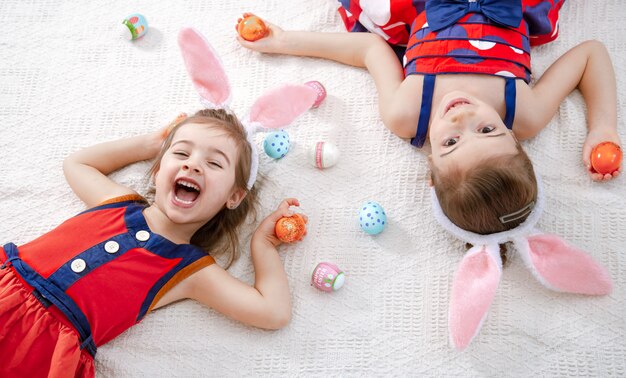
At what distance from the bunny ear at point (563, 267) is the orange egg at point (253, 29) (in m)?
0.75

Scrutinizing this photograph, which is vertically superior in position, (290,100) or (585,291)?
(290,100)

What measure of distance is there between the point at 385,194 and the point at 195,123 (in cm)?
42

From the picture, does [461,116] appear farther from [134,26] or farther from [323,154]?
[134,26]

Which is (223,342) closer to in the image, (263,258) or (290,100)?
(263,258)

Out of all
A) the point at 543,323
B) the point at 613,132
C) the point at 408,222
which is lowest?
the point at 543,323

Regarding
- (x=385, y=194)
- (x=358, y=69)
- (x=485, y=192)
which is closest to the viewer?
(x=485, y=192)

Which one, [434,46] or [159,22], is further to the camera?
[159,22]

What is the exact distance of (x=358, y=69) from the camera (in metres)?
1.54

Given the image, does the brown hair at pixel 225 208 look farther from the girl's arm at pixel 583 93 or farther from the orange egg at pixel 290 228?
the girl's arm at pixel 583 93

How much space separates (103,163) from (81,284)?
31 cm

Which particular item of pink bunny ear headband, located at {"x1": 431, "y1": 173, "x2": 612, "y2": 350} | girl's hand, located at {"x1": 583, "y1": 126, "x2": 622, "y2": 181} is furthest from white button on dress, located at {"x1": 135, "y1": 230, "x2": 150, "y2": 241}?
girl's hand, located at {"x1": 583, "y1": 126, "x2": 622, "y2": 181}

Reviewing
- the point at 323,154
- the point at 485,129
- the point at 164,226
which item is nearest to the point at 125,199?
the point at 164,226

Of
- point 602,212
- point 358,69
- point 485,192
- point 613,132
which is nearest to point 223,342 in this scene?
point 485,192

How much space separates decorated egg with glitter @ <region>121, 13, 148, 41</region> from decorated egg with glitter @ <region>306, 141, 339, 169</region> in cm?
53
